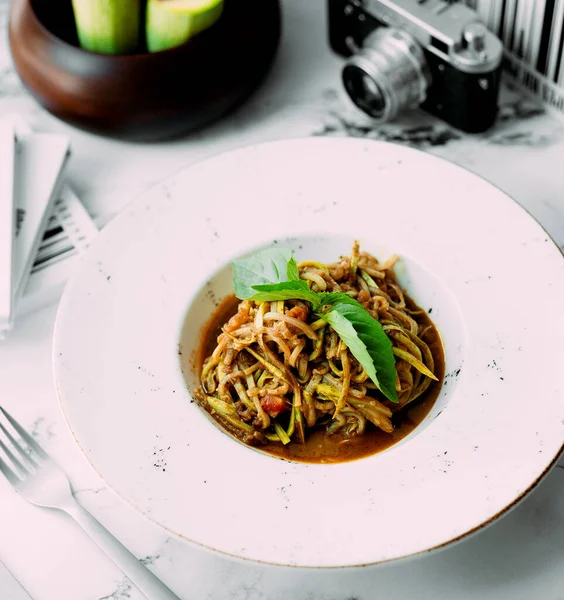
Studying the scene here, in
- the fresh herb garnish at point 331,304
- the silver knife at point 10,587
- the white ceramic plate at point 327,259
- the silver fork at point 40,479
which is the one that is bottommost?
the silver knife at point 10,587

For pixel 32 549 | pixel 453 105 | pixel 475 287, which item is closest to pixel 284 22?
pixel 453 105

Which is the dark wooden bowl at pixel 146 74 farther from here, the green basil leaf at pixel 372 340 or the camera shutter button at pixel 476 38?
the green basil leaf at pixel 372 340

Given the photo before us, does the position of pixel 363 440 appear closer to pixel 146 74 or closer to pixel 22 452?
pixel 22 452

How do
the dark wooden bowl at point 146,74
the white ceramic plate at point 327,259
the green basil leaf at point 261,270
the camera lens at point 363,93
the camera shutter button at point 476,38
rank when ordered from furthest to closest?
the camera lens at point 363,93, the dark wooden bowl at point 146,74, the camera shutter button at point 476,38, the green basil leaf at point 261,270, the white ceramic plate at point 327,259

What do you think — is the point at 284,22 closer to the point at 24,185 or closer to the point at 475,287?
the point at 24,185

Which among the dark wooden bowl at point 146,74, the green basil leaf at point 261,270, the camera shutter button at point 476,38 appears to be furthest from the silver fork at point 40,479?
the camera shutter button at point 476,38

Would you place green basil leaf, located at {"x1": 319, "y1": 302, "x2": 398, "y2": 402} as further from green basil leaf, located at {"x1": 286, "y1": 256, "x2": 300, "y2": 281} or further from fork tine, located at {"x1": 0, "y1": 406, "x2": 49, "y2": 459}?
fork tine, located at {"x1": 0, "y1": 406, "x2": 49, "y2": 459}
